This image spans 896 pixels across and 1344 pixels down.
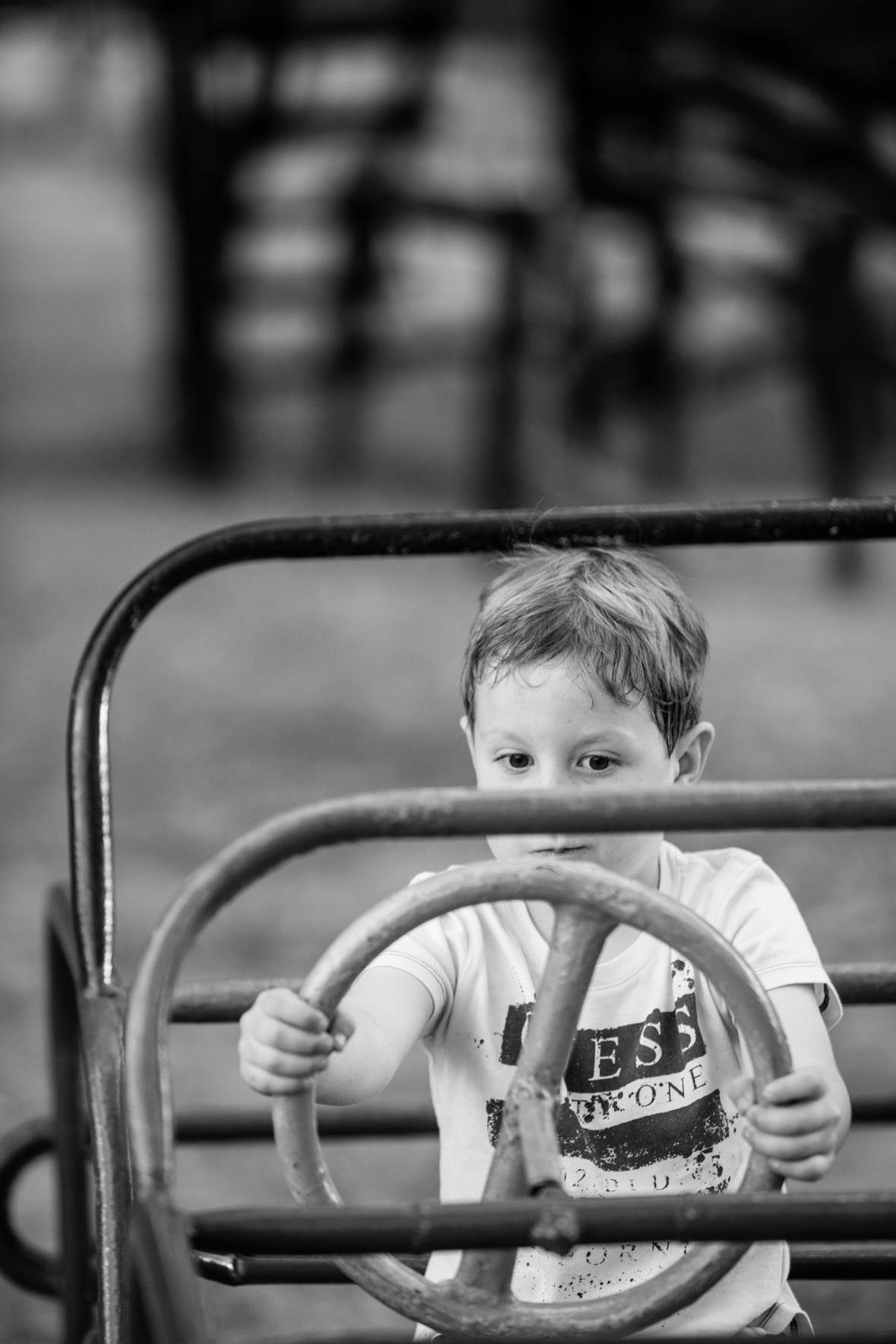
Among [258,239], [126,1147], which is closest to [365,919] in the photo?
[126,1147]

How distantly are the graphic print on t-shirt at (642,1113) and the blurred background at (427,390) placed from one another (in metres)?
2.04

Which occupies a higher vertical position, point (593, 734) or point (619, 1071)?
point (593, 734)

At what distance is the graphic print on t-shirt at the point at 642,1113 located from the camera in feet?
3.97

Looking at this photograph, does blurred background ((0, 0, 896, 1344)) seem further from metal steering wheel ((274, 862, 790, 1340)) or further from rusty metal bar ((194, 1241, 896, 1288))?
metal steering wheel ((274, 862, 790, 1340))

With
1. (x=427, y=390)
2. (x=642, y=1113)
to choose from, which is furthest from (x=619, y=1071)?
(x=427, y=390)

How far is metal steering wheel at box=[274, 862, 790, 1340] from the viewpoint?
1.01 meters

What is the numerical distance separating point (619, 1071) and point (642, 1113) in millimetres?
33

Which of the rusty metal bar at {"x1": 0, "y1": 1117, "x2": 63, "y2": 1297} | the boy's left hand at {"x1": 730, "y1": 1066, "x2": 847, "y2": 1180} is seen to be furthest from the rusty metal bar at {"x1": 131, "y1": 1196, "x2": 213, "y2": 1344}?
the rusty metal bar at {"x1": 0, "y1": 1117, "x2": 63, "y2": 1297}

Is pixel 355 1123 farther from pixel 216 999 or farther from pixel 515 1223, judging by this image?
pixel 515 1223

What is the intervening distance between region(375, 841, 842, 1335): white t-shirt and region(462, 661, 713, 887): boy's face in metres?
0.08

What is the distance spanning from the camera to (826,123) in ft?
20.6

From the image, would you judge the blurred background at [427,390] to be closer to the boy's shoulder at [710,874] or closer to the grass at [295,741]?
the grass at [295,741]

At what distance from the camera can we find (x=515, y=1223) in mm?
854

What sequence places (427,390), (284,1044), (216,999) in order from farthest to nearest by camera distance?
1. (427,390)
2. (216,999)
3. (284,1044)
